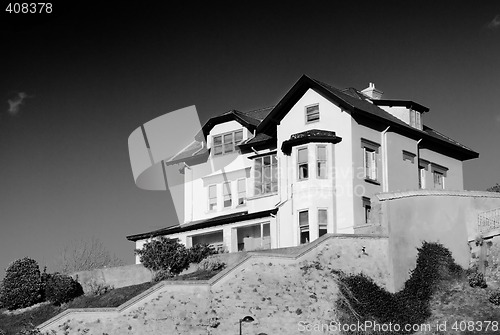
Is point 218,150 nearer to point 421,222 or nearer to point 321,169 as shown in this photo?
point 321,169

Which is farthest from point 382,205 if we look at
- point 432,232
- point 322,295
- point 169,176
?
point 169,176

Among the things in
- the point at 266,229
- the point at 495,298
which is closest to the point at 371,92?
the point at 266,229

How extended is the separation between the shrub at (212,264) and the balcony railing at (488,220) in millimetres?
11264

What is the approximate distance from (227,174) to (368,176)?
1018 cm

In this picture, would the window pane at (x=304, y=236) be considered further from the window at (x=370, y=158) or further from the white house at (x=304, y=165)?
the window at (x=370, y=158)

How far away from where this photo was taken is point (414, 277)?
129 ft

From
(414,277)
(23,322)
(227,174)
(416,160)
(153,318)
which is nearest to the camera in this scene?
(153,318)

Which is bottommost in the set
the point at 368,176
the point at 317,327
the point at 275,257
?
the point at 317,327

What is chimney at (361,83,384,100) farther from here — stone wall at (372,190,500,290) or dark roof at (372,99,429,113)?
stone wall at (372,190,500,290)

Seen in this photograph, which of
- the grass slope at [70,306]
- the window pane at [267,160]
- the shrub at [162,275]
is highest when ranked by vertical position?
the window pane at [267,160]

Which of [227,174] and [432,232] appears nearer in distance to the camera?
[432,232]

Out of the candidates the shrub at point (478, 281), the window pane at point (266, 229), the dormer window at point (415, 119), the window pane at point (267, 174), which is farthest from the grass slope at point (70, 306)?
the dormer window at point (415, 119)

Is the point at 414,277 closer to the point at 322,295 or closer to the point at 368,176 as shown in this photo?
the point at 322,295

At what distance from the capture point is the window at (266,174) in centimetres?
4891
